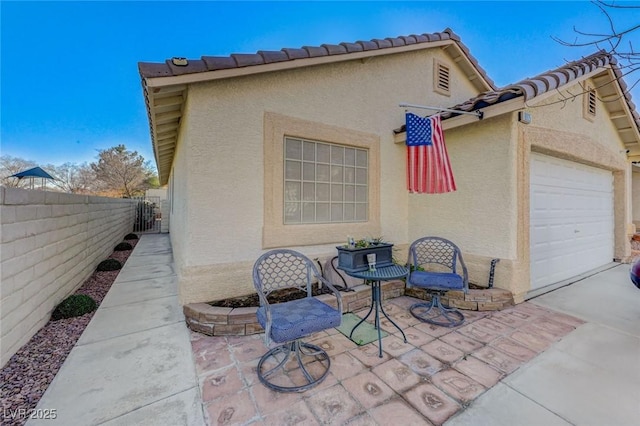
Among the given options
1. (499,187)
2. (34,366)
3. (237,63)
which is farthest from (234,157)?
(499,187)

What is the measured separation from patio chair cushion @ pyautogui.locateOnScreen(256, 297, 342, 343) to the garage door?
200 inches

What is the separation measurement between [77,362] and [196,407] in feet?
6.18

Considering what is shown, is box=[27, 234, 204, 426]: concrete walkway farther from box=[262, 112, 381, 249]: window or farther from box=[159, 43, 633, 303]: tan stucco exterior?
box=[262, 112, 381, 249]: window

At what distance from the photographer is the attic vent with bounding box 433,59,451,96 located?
6996 mm

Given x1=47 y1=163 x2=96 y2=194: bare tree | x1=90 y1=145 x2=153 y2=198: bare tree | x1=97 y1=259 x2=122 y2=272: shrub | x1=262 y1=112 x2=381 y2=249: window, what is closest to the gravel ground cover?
x1=262 y1=112 x2=381 y2=249: window

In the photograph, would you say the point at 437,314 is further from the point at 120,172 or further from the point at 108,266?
the point at 120,172

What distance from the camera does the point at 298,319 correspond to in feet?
9.00

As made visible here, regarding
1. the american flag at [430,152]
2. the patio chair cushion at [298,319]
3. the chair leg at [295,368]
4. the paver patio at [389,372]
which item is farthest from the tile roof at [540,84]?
the chair leg at [295,368]

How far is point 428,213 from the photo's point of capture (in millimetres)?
5992

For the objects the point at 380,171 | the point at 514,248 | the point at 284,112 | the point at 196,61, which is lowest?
the point at 514,248

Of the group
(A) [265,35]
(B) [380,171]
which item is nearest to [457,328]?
(B) [380,171]

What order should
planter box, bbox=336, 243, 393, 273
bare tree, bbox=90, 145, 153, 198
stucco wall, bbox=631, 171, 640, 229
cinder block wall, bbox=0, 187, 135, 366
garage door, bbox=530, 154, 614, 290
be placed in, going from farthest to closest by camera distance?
1. bare tree, bbox=90, 145, 153, 198
2. stucco wall, bbox=631, 171, 640, 229
3. garage door, bbox=530, 154, 614, 290
4. planter box, bbox=336, 243, 393, 273
5. cinder block wall, bbox=0, 187, 135, 366

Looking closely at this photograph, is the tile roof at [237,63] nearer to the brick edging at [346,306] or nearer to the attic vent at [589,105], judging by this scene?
the attic vent at [589,105]

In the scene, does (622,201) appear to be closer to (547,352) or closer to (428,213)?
(428,213)
